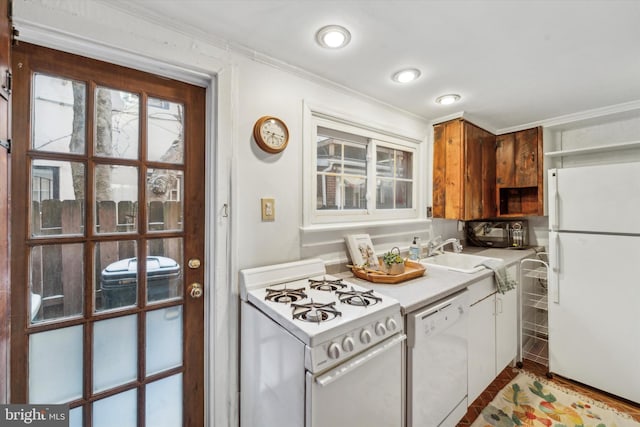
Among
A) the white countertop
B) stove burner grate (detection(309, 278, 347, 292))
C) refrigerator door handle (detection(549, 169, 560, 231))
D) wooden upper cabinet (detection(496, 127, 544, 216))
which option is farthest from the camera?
wooden upper cabinet (detection(496, 127, 544, 216))

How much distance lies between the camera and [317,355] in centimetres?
98

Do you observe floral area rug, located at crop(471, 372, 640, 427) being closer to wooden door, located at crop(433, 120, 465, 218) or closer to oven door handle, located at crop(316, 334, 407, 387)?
oven door handle, located at crop(316, 334, 407, 387)

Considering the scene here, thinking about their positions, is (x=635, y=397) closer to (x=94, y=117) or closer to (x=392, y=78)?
(x=392, y=78)

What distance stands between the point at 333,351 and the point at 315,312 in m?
0.17

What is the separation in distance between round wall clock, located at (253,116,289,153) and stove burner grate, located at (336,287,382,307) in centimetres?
92

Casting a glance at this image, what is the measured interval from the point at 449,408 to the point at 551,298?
1.37m

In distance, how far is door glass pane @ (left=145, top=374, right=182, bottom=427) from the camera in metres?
1.31

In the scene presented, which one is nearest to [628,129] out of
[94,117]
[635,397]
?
[635,397]

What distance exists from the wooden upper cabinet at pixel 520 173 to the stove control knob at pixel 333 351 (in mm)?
2846

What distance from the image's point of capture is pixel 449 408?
157cm

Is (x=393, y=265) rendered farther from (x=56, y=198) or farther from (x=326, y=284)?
(x=56, y=198)

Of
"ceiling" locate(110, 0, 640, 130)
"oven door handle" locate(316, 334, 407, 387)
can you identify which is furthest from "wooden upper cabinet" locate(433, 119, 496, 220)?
"oven door handle" locate(316, 334, 407, 387)

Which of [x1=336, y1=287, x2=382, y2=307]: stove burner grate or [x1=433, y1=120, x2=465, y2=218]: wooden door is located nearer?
[x1=336, y1=287, x2=382, y2=307]: stove burner grate

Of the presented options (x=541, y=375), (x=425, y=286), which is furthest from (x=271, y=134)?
(x=541, y=375)
